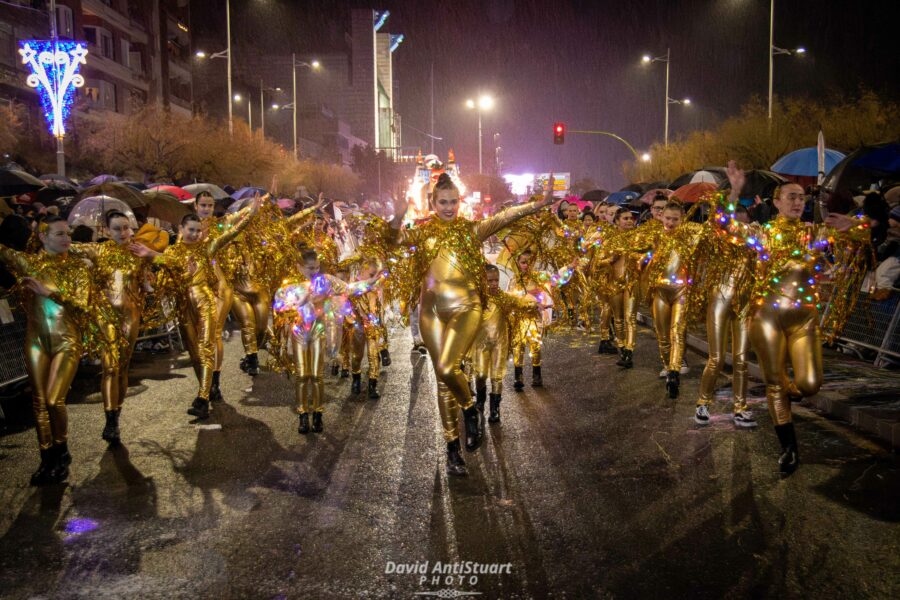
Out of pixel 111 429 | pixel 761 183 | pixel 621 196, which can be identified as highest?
pixel 621 196

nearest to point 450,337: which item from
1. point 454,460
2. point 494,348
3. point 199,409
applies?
point 454,460

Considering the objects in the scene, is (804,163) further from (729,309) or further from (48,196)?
(48,196)

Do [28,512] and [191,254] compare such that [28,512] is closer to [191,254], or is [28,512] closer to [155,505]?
[155,505]

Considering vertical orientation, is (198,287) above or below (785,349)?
above

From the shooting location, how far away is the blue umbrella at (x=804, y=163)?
52.3ft

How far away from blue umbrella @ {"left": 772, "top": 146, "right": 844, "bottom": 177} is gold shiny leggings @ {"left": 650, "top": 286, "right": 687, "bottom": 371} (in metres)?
8.24

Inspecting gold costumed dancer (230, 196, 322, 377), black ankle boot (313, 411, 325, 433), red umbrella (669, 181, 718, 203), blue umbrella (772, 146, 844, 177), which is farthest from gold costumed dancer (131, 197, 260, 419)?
red umbrella (669, 181, 718, 203)

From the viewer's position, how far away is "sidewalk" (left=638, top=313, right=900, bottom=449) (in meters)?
7.26

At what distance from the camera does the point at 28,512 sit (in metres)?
5.57

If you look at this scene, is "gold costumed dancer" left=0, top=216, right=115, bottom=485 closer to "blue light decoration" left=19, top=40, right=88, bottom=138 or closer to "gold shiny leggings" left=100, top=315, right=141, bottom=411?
"gold shiny leggings" left=100, top=315, right=141, bottom=411

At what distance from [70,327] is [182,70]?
172ft

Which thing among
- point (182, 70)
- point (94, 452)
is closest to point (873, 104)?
point (94, 452)

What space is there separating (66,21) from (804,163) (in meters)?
33.9

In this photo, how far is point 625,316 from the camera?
1089 cm
